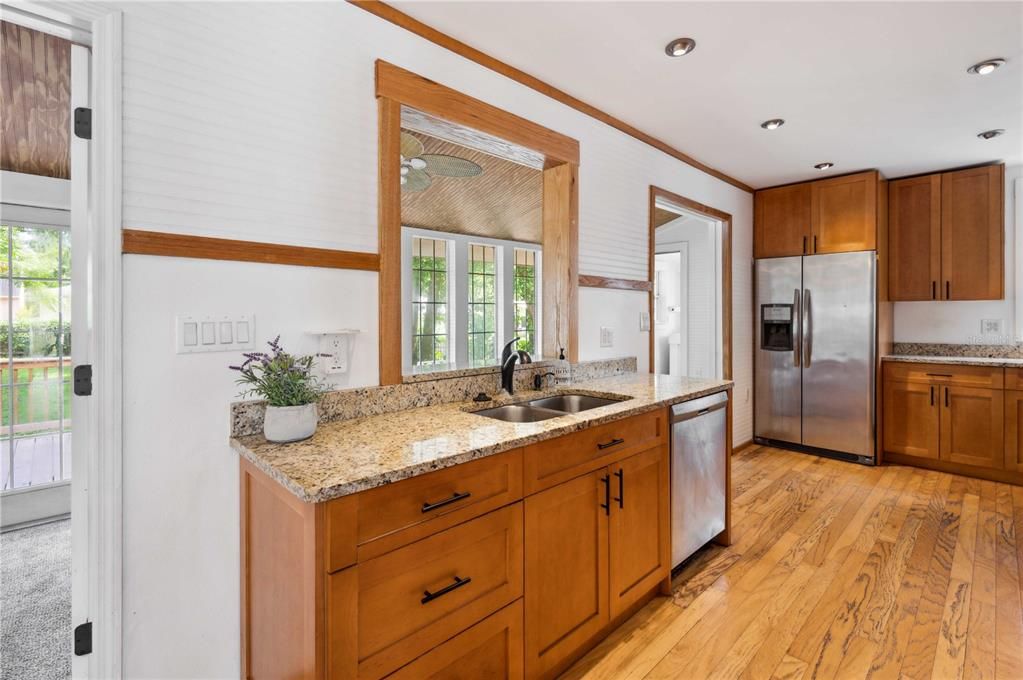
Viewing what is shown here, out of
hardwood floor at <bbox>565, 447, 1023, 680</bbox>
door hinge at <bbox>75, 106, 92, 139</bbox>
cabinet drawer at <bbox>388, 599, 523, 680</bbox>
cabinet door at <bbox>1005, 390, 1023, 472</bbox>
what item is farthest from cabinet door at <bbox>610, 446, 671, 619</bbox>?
cabinet door at <bbox>1005, 390, 1023, 472</bbox>

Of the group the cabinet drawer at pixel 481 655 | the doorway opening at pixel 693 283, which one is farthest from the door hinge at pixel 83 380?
the doorway opening at pixel 693 283

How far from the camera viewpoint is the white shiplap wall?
4.48 feet

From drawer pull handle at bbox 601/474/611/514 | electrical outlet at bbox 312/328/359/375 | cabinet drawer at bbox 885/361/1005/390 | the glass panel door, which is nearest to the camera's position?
electrical outlet at bbox 312/328/359/375

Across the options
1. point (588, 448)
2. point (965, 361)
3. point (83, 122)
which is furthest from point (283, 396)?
point (965, 361)

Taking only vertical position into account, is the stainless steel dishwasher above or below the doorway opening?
below

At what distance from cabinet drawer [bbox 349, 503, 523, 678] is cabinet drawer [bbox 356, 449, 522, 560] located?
0.12 ft

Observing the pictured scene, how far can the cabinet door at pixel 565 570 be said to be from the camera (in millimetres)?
1558

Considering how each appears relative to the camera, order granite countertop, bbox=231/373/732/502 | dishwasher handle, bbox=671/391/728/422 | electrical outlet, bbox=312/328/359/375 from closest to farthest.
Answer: granite countertop, bbox=231/373/732/502 < electrical outlet, bbox=312/328/359/375 < dishwasher handle, bbox=671/391/728/422

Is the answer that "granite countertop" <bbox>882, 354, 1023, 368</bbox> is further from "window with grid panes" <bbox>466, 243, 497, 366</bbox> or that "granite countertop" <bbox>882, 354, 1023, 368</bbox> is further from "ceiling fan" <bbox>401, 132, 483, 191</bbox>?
"ceiling fan" <bbox>401, 132, 483, 191</bbox>

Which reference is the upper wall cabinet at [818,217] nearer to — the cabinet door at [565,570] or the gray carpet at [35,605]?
the cabinet door at [565,570]

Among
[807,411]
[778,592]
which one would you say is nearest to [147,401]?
[778,592]

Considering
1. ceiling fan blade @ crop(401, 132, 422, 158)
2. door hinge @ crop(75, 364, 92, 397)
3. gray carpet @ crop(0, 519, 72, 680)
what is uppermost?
ceiling fan blade @ crop(401, 132, 422, 158)

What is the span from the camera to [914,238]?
4.15 meters

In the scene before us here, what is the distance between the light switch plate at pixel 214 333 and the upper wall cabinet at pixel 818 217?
14.6 feet
